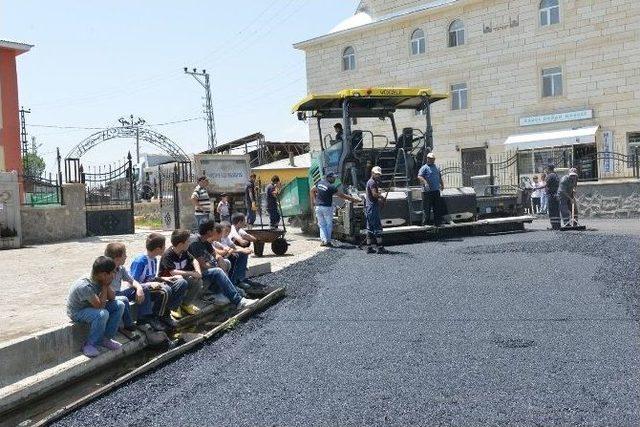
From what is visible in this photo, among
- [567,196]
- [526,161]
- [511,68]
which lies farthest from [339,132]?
[511,68]

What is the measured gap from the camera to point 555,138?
88.6 feet

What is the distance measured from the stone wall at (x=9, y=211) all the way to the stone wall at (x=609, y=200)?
561 inches

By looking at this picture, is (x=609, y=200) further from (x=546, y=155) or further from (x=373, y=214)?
(x=373, y=214)

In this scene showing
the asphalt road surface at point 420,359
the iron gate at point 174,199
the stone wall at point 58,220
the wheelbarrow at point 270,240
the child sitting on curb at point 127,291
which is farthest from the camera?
the iron gate at point 174,199

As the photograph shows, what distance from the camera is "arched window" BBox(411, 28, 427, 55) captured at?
3138cm

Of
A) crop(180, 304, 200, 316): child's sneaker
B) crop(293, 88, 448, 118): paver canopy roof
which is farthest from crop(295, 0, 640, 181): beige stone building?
crop(180, 304, 200, 316): child's sneaker

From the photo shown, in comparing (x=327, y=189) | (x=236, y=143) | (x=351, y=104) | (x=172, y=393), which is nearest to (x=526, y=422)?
(x=172, y=393)

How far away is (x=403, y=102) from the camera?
1431cm

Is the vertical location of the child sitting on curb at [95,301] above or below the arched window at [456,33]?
below

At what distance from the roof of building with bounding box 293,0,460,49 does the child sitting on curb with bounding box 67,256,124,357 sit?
2692cm

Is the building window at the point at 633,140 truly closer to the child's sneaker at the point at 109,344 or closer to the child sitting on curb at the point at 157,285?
the child sitting on curb at the point at 157,285

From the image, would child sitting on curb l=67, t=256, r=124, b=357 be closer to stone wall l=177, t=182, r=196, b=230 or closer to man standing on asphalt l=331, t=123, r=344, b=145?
man standing on asphalt l=331, t=123, r=344, b=145

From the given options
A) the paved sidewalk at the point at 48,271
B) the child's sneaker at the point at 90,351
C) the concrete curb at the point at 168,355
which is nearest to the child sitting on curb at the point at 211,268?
the concrete curb at the point at 168,355

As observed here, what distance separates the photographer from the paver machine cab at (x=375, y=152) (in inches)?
508
